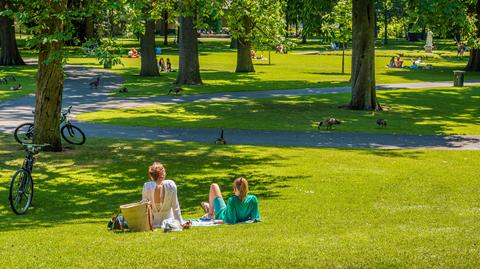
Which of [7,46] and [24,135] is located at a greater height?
[7,46]

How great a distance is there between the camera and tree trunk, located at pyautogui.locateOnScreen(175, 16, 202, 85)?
153 feet

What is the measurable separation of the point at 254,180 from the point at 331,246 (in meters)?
8.98

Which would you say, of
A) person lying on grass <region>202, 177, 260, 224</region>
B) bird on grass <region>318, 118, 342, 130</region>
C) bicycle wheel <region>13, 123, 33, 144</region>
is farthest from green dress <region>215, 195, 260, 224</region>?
bird on grass <region>318, 118, 342, 130</region>

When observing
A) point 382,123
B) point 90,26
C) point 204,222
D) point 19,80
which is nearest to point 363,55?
point 382,123

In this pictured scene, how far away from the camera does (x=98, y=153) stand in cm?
2270

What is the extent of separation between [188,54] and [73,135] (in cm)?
2328

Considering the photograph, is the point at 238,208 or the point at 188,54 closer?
the point at 238,208

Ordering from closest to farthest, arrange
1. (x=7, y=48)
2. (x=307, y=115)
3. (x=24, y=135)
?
1. (x=24, y=135)
2. (x=307, y=115)
3. (x=7, y=48)

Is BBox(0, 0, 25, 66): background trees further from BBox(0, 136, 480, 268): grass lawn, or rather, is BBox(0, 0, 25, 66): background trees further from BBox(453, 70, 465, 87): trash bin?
BBox(0, 136, 480, 268): grass lawn

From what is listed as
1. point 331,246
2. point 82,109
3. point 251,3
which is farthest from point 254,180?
point 82,109

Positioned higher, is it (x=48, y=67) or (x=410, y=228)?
(x=48, y=67)

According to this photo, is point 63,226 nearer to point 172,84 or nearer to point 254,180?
point 254,180

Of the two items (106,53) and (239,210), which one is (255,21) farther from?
(239,210)

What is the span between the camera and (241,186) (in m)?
12.7
